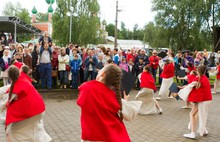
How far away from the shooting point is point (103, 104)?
3.86 m

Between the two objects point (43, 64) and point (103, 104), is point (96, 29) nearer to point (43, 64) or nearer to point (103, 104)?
point (43, 64)

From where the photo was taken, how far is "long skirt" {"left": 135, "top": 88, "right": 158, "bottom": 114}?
1003cm

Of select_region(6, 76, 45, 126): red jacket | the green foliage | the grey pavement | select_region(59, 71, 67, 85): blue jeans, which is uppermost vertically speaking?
the green foliage

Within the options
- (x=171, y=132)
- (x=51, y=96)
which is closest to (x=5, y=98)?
(x=171, y=132)

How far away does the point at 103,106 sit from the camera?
152 inches

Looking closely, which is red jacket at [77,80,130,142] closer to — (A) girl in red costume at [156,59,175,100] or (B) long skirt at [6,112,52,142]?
(B) long skirt at [6,112,52,142]

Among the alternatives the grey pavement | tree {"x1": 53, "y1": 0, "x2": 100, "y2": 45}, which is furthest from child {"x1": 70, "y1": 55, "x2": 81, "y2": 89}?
tree {"x1": 53, "y1": 0, "x2": 100, "y2": 45}

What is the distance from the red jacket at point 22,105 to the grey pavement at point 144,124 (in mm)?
1790

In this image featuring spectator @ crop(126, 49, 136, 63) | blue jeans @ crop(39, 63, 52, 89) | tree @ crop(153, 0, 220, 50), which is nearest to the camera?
blue jeans @ crop(39, 63, 52, 89)

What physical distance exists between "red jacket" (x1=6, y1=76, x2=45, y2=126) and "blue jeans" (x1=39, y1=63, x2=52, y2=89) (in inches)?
290

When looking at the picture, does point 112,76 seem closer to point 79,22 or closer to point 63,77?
point 63,77

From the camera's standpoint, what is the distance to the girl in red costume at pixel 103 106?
3.86 meters

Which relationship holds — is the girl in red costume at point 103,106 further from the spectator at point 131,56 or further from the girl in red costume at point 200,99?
the spectator at point 131,56

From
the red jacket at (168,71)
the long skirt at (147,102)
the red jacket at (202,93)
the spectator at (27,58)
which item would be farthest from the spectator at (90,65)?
the red jacket at (202,93)
